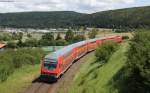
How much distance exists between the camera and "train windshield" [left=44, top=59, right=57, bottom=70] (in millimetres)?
36156

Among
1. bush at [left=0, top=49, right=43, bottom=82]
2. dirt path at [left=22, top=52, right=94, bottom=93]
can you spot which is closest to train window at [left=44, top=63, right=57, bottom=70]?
dirt path at [left=22, top=52, right=94, bottom=93]

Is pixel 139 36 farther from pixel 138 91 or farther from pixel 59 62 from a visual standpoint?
pixel 59 62

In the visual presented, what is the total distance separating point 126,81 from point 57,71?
12573mm

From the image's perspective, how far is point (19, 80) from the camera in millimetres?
38469

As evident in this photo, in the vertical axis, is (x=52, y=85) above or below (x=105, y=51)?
below

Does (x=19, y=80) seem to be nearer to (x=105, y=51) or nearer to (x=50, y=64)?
(x=50, y=64)

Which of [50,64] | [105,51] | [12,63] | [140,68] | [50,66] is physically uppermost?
[140,68]

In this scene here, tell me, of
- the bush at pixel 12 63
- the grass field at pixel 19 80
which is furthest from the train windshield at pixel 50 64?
the bush at pixel 12 63

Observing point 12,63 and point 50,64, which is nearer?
point 50,64

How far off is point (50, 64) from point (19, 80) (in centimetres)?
476

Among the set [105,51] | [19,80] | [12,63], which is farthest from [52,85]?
[12,63]

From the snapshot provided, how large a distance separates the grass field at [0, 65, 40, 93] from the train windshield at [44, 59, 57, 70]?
2787 mm

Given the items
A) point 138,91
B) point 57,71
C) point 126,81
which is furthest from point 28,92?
point 138,91

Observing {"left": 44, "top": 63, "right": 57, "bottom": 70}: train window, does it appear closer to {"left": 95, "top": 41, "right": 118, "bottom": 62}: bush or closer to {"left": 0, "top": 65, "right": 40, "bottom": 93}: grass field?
{"left": 0, "top": 65, "right": 40, "bottom": 93}: grass field
